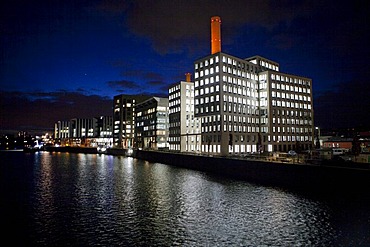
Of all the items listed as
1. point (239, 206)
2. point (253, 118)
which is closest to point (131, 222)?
point (239, 206)

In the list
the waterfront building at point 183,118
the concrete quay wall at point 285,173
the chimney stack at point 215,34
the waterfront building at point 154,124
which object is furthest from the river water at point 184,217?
the waterfront building at point 154,124

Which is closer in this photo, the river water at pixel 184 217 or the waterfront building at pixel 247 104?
the river water at pixel 184 217

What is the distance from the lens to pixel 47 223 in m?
30.4

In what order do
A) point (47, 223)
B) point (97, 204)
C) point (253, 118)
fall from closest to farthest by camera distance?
point (47, 223) < point (97, 204) < point (253, 118)

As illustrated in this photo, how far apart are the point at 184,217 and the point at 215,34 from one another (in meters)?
102

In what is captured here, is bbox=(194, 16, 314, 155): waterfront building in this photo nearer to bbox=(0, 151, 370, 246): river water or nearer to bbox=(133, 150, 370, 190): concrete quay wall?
bbox=(133, 150, 370, 190): concrete quay wall

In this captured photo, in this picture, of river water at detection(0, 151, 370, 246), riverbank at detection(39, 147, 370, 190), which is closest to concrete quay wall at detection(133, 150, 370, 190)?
riverbank at detection(39, 147, 370, 190)

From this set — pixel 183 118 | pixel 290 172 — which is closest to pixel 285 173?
pixel 290 172

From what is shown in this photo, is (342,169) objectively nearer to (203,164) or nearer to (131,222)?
(131,222)

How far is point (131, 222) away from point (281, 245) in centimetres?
1512

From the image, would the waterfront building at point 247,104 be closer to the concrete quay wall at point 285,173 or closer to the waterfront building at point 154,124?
the concrete quay wall at point 285,173

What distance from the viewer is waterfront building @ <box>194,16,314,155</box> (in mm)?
106438

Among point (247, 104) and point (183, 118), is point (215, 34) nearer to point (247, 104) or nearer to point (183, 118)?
point (247, 104)

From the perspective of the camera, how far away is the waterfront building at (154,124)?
16538 cm
